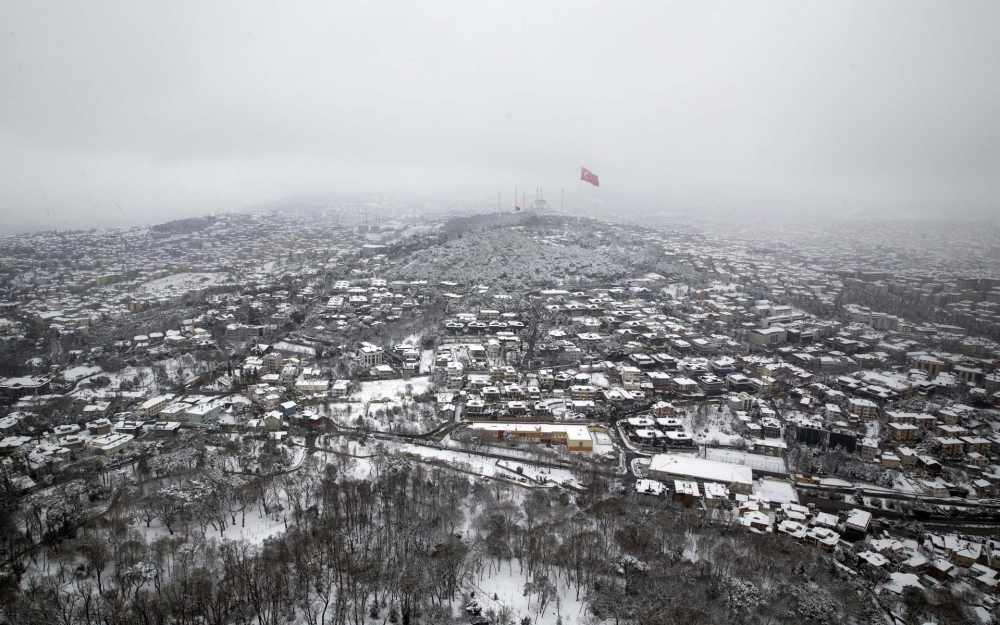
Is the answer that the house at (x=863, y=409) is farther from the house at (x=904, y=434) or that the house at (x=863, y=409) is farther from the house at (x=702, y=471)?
the house at (x=702, y=471)

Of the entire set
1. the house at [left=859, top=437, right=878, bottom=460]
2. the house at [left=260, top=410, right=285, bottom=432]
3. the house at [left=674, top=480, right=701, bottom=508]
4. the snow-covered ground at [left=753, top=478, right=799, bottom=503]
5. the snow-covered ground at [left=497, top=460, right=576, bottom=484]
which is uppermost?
the house at [left=260, top=410, right=285, bottom=432]

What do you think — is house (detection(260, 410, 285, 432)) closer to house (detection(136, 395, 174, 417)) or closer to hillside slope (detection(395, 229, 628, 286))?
house (detection(136, 395, 174, 417))

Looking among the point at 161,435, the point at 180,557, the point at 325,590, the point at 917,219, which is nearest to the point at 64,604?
the point at 180,557

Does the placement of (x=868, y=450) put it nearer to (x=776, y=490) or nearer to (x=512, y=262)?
(x=776, y=490)

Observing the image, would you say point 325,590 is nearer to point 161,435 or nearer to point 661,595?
point 661,595

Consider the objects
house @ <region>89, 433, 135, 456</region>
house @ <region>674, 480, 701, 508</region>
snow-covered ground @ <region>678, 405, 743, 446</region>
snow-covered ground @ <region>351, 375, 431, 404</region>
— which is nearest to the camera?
house @ <region>674, 480, 701, 508</region>

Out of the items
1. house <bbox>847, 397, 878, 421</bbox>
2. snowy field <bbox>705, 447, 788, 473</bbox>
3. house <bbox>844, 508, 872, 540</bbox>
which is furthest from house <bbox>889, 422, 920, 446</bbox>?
house <bbox>844, 508, 872, 540</bbox>

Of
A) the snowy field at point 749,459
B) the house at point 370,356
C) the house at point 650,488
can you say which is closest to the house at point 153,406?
the house at point 370,356

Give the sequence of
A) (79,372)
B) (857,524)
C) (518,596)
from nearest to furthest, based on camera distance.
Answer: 1. (518,596)
2. (857,524)
3. (79,372)

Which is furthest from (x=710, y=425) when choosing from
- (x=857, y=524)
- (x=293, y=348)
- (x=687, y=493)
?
(x=293, y=348)

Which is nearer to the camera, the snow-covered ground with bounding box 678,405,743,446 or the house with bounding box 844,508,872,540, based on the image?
the house with bounding box 844,508,872,540
